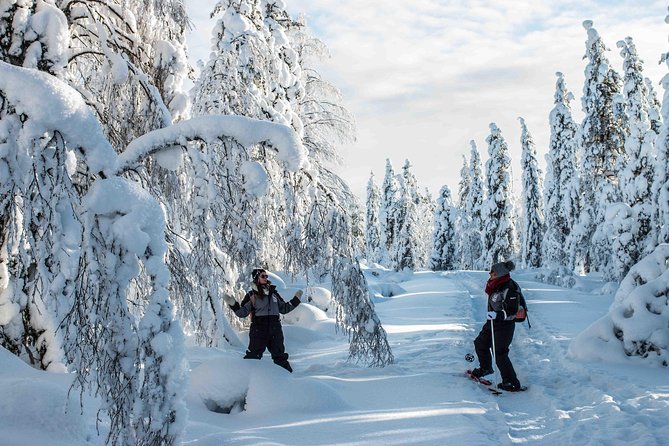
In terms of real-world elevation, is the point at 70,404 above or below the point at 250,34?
below

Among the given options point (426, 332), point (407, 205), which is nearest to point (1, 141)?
point (426, 332)

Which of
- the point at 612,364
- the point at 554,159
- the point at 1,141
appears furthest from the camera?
the point at 554,159

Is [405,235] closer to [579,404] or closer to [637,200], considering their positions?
[637,200]

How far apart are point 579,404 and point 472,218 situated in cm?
4893

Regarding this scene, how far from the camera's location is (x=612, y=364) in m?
8.70

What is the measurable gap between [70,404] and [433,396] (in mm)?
4290

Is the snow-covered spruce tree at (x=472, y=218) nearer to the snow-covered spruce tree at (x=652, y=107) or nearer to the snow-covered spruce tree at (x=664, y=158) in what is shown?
the snow-covered spruce tree at (x=652, y=107)

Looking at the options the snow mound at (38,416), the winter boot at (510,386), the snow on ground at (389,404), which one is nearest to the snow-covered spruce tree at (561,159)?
the snow on ground at (389,404)

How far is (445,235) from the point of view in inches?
2087

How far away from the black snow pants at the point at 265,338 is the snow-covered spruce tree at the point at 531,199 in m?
40.7

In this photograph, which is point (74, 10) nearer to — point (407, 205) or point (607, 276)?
point (607, 276)

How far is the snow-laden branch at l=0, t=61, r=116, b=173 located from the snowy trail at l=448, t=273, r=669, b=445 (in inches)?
189

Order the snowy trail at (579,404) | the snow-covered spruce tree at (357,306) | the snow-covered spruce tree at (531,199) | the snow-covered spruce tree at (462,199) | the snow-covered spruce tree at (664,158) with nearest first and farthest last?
the snowy trail at (579,404)
the snow-covered spruce tree at (357,306)
the snow-covered spruce tree at (664,158)
the snow-covered spruce tree at (531,199)
the snow-covered spruce tree at (462,199)

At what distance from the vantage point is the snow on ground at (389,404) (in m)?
4.36
